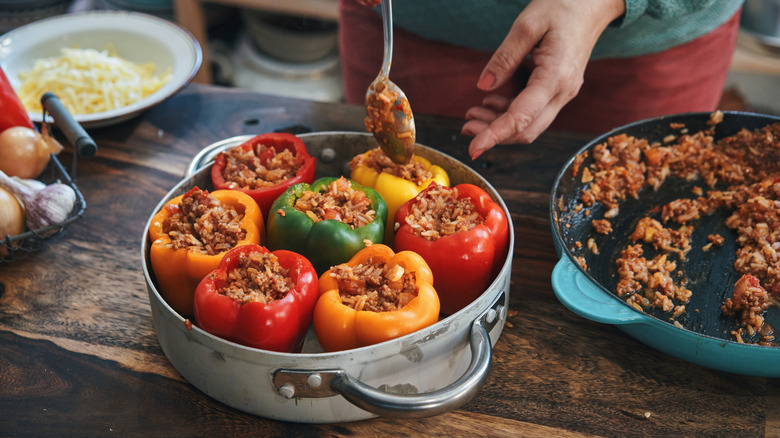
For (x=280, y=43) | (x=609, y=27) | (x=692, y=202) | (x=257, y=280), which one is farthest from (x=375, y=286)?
(x=280, y=43)

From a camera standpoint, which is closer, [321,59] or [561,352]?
[561,352]

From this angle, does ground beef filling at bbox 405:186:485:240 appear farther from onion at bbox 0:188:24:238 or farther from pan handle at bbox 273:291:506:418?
onion at bbox 0:188:24:238

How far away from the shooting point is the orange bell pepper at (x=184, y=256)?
1.21m

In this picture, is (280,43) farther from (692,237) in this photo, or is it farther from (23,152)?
(692,237)

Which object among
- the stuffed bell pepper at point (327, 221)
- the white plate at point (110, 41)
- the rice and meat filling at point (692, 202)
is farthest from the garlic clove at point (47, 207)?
the rice and meat filling at point (692, 202)

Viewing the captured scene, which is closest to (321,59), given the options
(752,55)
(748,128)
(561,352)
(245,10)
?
(245,10)

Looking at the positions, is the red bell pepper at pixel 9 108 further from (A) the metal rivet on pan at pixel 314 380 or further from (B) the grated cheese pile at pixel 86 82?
(A) the metal rivet on pan at pixel 314 380

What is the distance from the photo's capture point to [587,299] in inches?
46.2

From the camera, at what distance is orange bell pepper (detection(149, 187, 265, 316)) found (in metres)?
1.21

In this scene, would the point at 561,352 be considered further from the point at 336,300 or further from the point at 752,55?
the point at 752,55

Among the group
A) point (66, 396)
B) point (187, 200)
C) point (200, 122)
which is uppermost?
point (187, 200)

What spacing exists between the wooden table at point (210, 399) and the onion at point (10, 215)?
0.11 metres

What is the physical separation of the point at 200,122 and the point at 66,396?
0.96 metres

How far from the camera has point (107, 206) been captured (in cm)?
165
